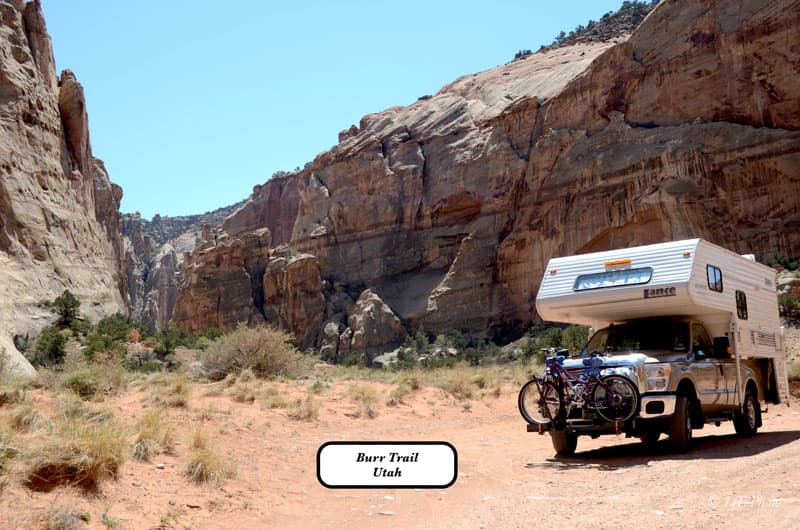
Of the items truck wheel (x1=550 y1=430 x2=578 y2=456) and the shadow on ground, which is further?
truck wheel (x1=550 y1=430 x2=578 y2=456)

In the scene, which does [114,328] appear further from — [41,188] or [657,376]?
[657,376]

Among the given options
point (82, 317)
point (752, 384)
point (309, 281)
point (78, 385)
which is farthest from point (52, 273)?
point (752, 384)

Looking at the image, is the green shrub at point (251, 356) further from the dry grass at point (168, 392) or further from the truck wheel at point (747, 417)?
the truck wheel at point (747, 417)

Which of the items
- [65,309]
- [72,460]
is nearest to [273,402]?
[72,460]

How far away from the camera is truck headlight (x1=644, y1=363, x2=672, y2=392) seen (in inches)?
401

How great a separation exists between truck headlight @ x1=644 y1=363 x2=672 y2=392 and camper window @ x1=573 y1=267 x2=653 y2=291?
1.40 meters

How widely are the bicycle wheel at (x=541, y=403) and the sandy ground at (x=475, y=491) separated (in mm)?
675

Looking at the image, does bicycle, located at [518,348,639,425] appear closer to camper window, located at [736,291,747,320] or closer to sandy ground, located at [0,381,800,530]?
sandy ground, located at [0,381,800,530]

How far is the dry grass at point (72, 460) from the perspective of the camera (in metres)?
7.24

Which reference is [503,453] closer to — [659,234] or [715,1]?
[659,234]

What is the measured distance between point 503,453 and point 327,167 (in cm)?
6121

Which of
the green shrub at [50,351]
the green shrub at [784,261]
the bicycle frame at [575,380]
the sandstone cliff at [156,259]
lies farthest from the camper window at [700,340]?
the sandstone cliff at [156,259]

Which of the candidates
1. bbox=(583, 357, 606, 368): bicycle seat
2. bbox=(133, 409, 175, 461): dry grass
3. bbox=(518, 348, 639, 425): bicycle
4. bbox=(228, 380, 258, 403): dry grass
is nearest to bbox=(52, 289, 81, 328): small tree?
bbox=(228, 380, 258, 403): dry grass

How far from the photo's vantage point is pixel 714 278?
11.6m
